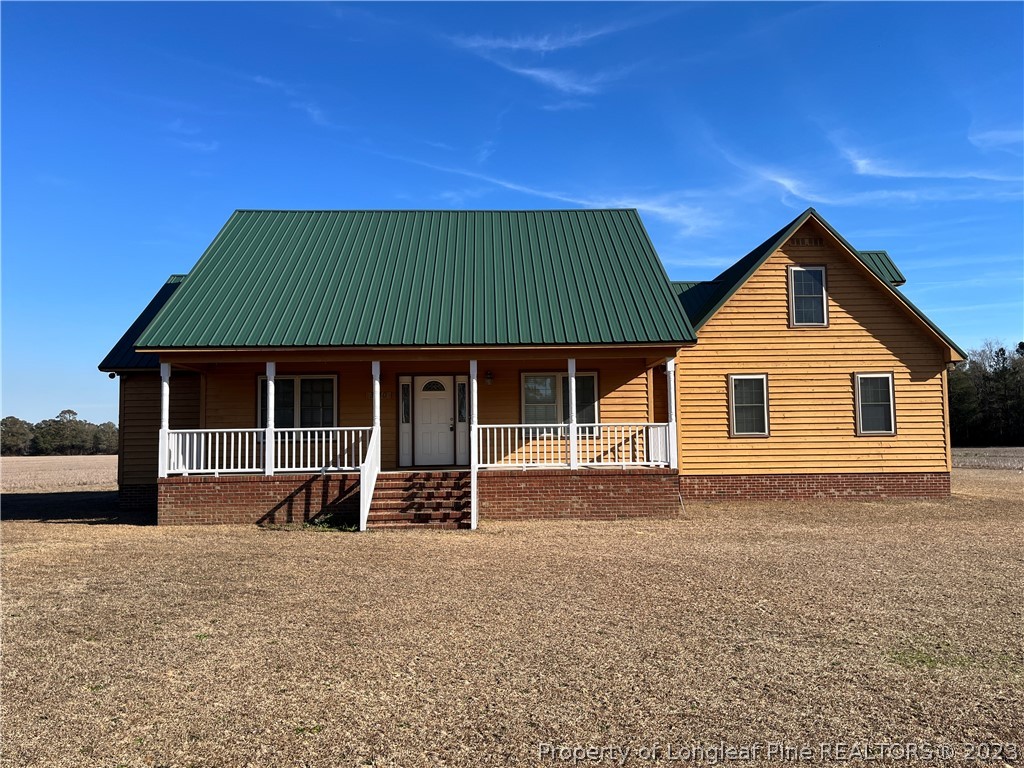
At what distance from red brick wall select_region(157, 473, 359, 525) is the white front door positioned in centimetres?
279

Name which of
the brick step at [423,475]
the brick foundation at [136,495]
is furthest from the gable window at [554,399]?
the brick foundation at [136,495]

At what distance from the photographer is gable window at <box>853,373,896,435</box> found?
54.9 feet

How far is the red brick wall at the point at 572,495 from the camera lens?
13859mm

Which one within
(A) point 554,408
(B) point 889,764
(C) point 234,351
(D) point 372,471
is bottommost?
(B) point 889,764

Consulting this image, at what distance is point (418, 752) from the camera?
4043 mm

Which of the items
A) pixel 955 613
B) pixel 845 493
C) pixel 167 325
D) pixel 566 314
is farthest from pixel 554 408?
pixel 955 613

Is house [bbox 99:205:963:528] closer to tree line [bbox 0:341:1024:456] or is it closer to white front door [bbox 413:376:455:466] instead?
white front door [bbox 413:376:455:466]

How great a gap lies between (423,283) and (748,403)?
28.1 ft

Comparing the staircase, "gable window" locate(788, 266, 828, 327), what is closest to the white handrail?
the staircase

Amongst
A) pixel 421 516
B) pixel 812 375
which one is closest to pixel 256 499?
pixel 421 516

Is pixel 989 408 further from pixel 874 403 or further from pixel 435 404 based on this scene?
pixel 435 404

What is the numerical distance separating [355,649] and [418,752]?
6.51 ft

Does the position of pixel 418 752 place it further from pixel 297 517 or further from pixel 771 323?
pixel 771 323

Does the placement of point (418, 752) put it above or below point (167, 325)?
below
